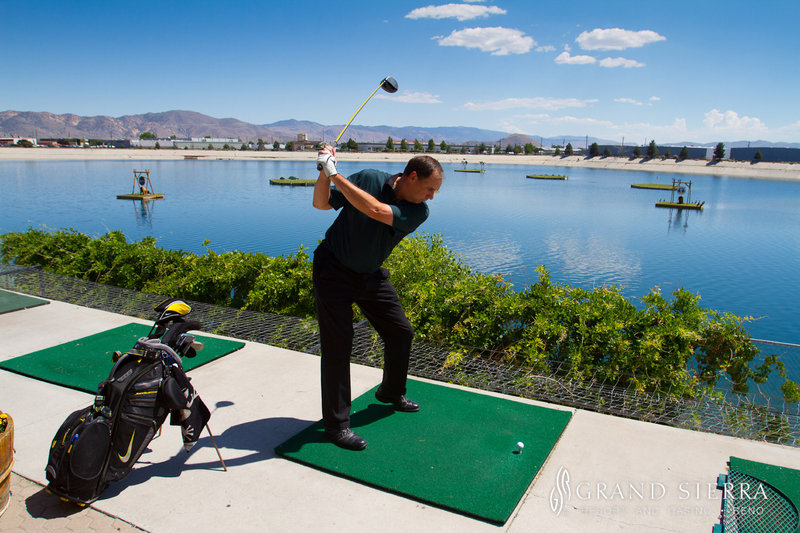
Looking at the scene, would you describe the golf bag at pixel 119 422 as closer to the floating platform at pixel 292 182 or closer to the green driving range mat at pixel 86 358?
the green driving range mat at pixel 86 358

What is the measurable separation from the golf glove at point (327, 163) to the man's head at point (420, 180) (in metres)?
0.49

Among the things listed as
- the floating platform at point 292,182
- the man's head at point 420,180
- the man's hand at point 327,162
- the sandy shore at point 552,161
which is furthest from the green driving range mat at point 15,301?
the sandy shore at point 552,161

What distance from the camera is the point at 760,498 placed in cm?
286

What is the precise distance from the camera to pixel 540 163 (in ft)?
403

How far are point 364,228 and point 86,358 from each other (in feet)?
11.5

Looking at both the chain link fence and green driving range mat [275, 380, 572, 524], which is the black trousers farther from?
the chain link fence

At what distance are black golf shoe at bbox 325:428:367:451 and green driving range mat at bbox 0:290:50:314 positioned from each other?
5.63 m

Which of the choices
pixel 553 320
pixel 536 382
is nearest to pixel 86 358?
pixel 536 382

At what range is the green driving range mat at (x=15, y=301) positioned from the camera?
679 cm

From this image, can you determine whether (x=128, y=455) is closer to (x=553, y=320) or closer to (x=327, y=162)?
(x=327, y=162)

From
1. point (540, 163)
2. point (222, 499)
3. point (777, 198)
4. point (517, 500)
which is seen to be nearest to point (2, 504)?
point (222, 499)

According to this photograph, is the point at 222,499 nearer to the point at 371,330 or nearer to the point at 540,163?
the point at 371,330

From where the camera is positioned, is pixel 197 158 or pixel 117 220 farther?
pixel 197 158

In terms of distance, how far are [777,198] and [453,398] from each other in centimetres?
5634
